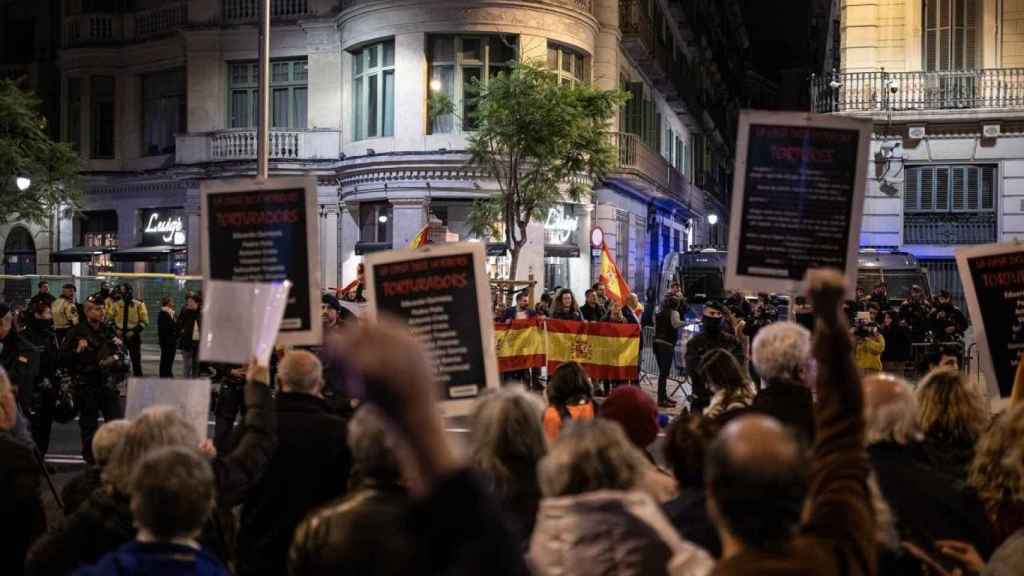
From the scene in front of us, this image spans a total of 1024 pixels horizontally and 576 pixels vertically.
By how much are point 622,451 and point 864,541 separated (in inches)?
30.1

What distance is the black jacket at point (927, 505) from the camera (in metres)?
3.95

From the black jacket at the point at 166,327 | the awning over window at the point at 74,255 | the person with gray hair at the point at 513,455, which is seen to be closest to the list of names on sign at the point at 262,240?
the person with gray hair at the point at 513,455

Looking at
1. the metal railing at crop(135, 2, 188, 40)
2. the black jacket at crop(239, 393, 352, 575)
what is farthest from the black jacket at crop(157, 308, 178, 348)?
the black jacket at crop(239, 393, 352, 575)

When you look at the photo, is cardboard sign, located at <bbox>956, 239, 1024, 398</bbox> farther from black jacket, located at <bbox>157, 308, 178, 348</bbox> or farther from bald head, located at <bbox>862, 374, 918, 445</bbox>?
black jacket, located at <bbox>157, 308, 178, 348</bbox>

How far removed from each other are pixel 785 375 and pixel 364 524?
115 inches

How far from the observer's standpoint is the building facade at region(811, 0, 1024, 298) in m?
26.3

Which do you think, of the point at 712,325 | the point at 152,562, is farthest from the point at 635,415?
the point at 712,325

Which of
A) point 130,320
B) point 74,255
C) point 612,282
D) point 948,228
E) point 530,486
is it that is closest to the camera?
point 530,486

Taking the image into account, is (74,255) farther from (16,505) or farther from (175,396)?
(16,505)

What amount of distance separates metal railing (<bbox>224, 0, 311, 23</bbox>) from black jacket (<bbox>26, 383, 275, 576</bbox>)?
90.9 ft

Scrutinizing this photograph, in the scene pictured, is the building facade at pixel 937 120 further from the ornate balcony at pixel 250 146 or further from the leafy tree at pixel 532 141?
the ornate balcony at pixel 250 146

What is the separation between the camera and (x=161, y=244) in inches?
1297

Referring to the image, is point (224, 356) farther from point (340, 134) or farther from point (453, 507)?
point (340, 134)

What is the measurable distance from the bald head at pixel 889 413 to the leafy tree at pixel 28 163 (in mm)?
29068
